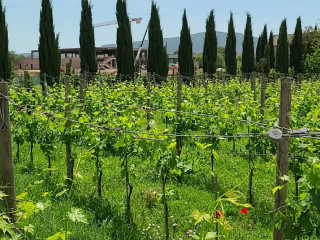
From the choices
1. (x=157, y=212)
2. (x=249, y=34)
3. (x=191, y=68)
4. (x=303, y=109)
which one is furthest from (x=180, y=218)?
(x=249, y=34)

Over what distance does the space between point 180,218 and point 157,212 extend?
1.02 feet

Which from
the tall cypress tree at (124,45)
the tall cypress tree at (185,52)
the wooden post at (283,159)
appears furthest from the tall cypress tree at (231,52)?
the wooden post at (283,159)

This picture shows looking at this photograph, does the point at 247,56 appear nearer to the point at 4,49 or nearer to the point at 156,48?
the point at 156,48

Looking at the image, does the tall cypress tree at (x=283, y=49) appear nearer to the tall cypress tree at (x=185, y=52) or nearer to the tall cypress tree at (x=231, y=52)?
the tall cypress tree at (x=231, y=52)

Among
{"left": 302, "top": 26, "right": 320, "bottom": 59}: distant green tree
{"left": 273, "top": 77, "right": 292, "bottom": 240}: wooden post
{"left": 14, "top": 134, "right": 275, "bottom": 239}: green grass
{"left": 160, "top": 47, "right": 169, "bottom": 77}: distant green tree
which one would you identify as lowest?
{"left": 14, "top": 134, "right": 275, "bottom": 239}: green grass

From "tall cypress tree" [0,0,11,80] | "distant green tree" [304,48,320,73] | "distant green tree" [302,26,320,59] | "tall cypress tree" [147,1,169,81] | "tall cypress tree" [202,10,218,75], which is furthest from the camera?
"distant green tree" [302,26,320,59]

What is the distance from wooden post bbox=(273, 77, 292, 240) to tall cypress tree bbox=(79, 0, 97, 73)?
1915cm

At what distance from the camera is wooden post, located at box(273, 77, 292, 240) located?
2.49 metres

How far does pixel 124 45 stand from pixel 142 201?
17284mm

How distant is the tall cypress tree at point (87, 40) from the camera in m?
21.0

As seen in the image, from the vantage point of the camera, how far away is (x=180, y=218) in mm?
4375

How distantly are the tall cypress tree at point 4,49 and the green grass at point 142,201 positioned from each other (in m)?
11.3

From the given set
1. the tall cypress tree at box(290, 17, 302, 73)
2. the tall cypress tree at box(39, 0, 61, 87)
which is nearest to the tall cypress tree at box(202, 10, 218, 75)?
the tall cypress tree at box(290, 17, 302, 73)

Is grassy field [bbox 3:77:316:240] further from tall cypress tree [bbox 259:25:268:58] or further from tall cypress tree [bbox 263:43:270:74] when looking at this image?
tall cypress tree [bbox 259:25:268:58]
